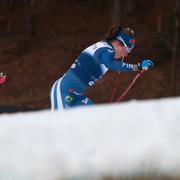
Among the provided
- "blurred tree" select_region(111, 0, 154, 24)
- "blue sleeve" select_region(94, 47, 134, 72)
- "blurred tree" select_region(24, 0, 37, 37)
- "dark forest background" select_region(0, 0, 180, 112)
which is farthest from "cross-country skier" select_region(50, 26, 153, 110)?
"blurred tree" select_region(24, 0, 37, 37)

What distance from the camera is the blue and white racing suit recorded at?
26.6 ft

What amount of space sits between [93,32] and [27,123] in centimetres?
1366

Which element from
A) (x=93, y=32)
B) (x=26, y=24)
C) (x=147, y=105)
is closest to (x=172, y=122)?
(x=147, y=105)

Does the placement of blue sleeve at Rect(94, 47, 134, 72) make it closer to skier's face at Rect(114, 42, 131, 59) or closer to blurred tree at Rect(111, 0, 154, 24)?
skier's face at Rect(114, 42, 131, 59)

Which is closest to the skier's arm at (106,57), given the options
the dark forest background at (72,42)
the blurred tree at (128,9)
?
the dark forest background at (72,42)

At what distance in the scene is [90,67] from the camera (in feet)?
26.9

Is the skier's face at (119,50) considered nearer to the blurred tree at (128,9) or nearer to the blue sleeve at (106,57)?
the blue sleeve at (106,57)

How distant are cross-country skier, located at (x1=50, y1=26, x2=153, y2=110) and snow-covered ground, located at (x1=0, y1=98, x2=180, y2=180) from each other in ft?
19.2

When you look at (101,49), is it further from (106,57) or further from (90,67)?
(90,67)

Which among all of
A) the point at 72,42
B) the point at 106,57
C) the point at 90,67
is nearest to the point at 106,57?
the point at 106,57

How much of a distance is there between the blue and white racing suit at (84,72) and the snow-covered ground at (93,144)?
19.2 ft

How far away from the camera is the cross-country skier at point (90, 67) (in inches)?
320

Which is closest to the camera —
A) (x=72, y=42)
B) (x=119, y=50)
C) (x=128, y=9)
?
(x=119, y=50)

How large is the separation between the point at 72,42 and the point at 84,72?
23.1 ft
